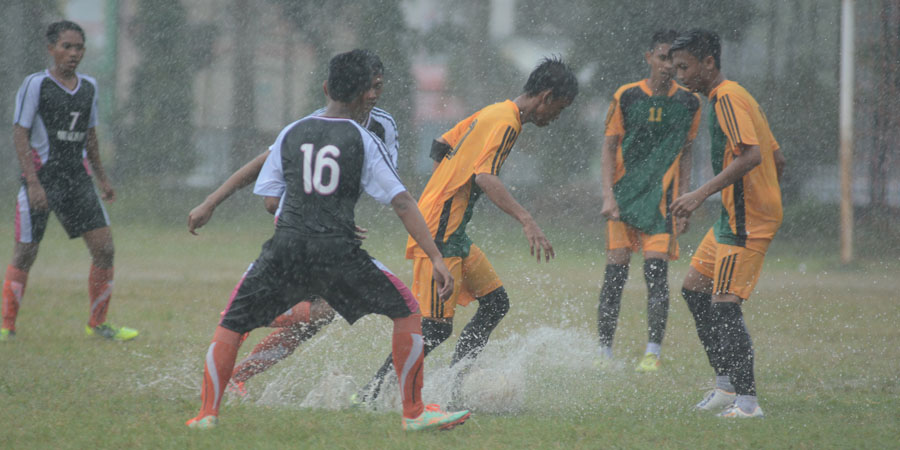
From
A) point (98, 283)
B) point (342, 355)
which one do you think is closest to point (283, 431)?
point (342, 355)

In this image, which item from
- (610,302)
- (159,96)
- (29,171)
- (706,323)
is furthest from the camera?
(159,96)

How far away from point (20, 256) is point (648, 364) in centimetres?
423

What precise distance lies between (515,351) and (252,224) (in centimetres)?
1008

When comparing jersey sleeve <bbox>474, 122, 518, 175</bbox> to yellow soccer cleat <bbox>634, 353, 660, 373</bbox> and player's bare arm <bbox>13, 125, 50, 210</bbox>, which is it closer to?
yellow soccer cleat <bbox>634, 353, 660, 373</bbox>

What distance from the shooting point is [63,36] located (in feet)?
20.5

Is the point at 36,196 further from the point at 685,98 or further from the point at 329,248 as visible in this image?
the point at 685,98

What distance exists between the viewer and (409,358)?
394 cm

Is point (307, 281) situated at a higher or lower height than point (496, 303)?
higher

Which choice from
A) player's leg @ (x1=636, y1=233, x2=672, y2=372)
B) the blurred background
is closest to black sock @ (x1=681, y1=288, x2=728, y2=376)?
player's leg @ (x1=636, y1=233, x2=672, y2=372)

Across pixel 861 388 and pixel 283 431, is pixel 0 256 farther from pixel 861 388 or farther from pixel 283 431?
pixel 861 388

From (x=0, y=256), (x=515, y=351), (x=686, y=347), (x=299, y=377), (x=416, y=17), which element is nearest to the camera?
(x=299, y=377)

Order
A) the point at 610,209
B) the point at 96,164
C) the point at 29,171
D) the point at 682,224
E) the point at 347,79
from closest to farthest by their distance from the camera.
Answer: the point at 347,79, the point at 682,224, the point at 610,209, the point at 29,171, the point at 96,164

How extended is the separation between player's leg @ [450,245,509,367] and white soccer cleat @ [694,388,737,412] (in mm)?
1083

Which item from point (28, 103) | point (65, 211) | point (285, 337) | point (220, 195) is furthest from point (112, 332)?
point (220, 195)
